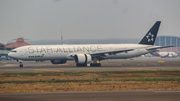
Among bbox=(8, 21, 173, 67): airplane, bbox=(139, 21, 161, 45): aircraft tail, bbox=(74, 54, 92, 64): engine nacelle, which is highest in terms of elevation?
bbox=(139, 21, 161, 45): aircraft tail

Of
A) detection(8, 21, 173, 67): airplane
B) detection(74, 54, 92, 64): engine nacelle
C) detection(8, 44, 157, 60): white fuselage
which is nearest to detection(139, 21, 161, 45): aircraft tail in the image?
detection(8, 21, 173, 67): airplane

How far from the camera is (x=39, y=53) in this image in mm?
52188

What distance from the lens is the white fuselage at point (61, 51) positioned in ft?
170

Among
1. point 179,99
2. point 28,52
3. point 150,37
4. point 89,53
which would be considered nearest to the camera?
point 179,99

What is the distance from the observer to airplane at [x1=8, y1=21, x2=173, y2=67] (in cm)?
5175

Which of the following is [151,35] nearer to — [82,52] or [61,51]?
[82,52]

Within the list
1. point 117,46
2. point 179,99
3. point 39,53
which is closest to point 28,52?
point 39,53

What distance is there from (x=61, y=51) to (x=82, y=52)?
473cm

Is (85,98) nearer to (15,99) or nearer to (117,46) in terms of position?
(15,99)

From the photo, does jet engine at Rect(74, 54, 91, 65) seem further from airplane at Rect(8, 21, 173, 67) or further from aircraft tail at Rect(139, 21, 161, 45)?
aircraft tail at Rect(139, 21, 161, 45)

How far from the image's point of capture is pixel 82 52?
180 feet

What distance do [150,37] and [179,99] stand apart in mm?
44804

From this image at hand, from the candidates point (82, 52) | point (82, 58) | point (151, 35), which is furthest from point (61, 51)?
point (151, 35)

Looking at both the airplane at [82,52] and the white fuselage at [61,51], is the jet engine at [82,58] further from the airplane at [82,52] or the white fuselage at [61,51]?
the white fuselage at [61,51]
